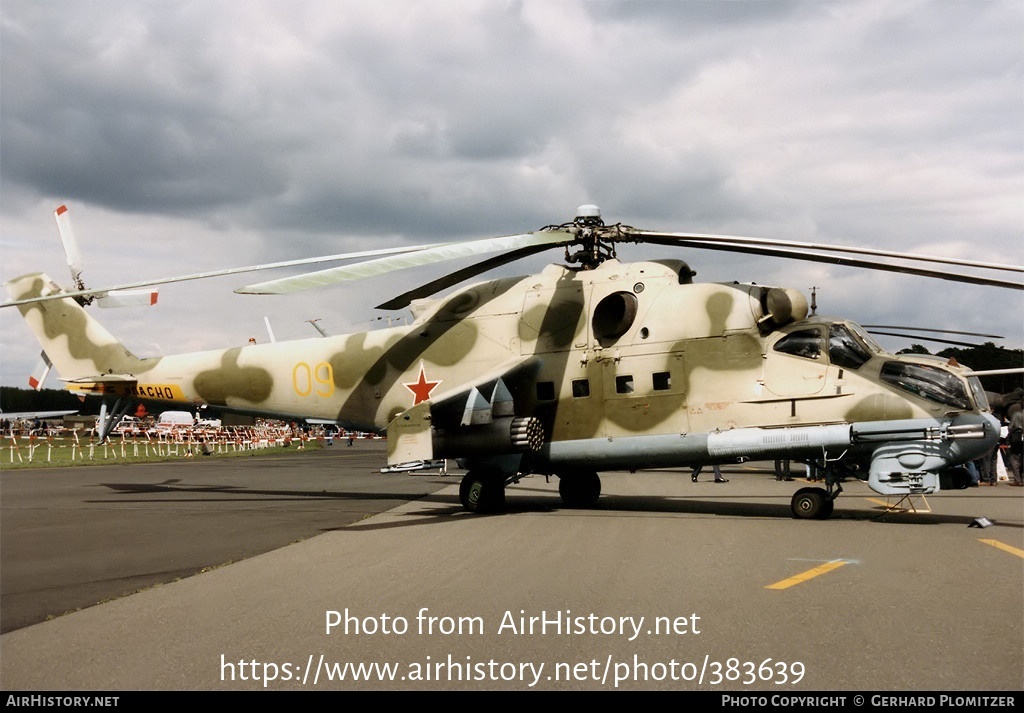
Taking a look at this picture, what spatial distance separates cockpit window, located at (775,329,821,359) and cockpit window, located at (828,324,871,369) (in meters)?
0.19

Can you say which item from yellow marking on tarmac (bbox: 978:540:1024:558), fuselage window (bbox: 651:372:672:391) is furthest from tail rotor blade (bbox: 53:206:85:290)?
yellow marking on tarmac (bbox: 978:540:1024:558)

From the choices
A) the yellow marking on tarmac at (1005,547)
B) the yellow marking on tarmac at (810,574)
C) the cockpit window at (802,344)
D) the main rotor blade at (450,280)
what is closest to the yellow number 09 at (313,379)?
the main rotor blade at (450,280)

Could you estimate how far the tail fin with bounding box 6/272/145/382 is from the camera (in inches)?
803

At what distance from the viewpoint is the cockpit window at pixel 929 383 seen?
12.9 meters

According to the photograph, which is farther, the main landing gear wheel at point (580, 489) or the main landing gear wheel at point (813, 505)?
the main landing gear wheel at point (580, 489)

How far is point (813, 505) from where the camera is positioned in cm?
1380

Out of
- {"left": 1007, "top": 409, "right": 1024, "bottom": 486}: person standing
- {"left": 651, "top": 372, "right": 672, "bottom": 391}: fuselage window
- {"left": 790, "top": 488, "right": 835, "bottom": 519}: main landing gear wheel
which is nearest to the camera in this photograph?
{"left": 790, "top": 488, "right": 835, "bottom": 519}: main landing gear wheel

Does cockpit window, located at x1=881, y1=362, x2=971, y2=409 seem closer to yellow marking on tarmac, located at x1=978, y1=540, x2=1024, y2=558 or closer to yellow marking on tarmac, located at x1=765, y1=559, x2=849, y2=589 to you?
yellow marking on tarmac, located at x1=978, y1=540, x2=1024, y2=558

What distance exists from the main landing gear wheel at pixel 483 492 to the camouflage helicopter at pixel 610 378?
0.04 metres

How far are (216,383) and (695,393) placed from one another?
34.0 feet

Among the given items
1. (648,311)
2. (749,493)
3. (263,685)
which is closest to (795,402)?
(648,311)

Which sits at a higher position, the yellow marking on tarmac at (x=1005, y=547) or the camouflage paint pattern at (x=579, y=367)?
the camouflage paint pattern at (x=579, y=367)

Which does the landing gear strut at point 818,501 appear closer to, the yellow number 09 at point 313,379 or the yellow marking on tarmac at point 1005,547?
the yellow marking on tarmac at point 1005,547
